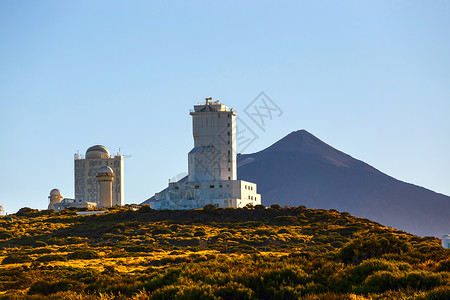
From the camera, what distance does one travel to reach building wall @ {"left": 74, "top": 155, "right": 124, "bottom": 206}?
364 ft

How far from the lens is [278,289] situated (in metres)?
20.7

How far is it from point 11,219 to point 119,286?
50.0 m

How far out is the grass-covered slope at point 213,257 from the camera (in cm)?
2072

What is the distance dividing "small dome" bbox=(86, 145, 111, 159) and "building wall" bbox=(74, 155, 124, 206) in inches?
24.8

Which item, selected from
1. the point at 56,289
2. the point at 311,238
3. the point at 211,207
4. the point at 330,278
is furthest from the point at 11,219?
the point at 330,278

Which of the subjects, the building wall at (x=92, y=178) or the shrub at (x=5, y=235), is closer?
the shrub at (x=5, y=235)

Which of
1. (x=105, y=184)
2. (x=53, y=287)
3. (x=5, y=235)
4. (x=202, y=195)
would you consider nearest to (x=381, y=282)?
(x=53, y=287)

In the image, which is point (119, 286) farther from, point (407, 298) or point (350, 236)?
point (350, 236)

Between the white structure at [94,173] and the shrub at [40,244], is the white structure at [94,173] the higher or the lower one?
the higher one

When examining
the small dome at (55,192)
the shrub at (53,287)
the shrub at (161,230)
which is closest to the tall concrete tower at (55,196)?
the small dome at (55,192)

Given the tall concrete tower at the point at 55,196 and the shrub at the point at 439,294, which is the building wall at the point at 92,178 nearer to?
the tall concrete tower at the point at 55,196

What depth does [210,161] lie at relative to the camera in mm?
79438

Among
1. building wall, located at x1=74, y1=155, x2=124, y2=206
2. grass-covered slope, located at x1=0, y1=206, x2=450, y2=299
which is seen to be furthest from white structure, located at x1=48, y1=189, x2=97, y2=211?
grass-covered slope, located at x1=0, y1=206, x2=450, y2=299

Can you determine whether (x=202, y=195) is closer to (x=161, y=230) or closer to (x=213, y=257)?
(x=161, y=230)
